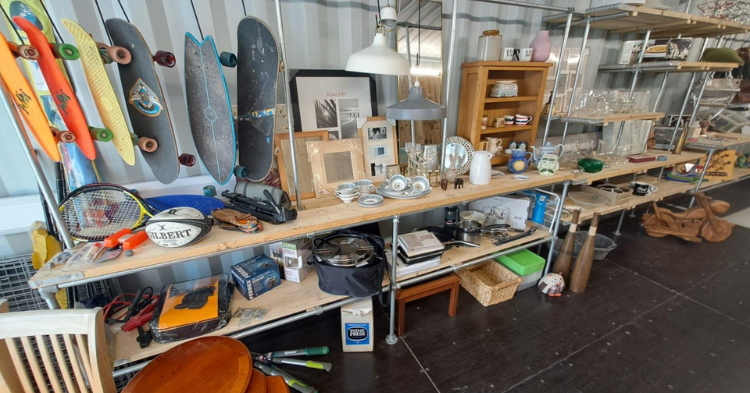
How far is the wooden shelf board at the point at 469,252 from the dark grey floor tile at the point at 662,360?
2.27 ft

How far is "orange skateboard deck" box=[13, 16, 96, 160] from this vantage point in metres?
0.88

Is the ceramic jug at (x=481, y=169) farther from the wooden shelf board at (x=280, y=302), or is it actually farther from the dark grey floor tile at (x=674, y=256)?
the dark grey floor tile at (x=674, y=256)

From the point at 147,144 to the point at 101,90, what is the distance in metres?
0.22

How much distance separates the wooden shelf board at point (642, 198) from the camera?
2370 mm

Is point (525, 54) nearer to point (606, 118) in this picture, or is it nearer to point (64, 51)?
point (606, 118)

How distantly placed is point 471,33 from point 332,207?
5.06 ft

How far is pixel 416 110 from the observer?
1337 millimetres

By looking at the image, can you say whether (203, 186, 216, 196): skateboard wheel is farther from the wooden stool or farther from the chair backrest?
the wooden stool

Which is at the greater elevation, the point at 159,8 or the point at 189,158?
the point at 159,8

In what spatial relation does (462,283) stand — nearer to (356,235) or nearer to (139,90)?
(356,235)

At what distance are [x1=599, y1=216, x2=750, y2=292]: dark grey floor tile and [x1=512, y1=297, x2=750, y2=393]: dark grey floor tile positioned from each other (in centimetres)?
49

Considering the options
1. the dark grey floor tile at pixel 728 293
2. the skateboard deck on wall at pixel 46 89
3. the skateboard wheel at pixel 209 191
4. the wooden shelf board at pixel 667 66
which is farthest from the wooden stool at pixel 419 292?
the wooden shelf board at pixel 667 66

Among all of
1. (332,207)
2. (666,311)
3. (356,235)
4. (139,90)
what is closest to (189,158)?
(139,90)

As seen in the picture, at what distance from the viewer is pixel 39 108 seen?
3.05ft
